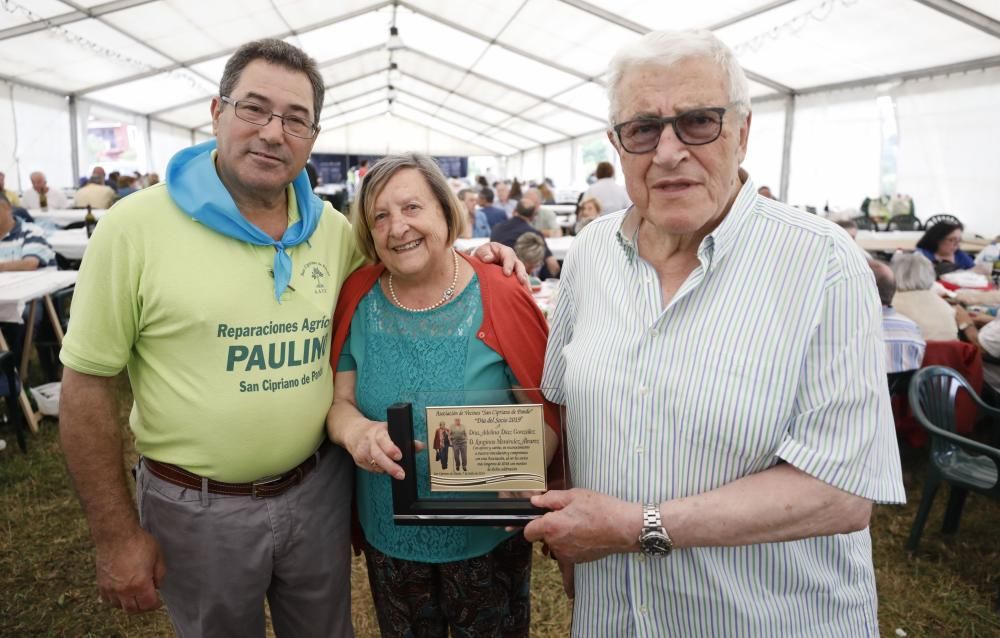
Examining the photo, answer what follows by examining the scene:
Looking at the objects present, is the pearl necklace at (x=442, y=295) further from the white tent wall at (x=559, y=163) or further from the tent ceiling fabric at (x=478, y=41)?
the white tent wall at (x=559, y=163)

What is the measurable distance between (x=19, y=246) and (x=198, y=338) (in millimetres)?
5933

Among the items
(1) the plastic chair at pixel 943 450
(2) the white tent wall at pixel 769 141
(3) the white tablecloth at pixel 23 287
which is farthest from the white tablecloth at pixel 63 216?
(2) the white tent wall at pixel 769 141

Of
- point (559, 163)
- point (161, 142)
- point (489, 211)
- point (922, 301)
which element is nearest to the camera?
point (922, 301)

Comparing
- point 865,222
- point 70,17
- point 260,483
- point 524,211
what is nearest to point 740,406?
point 260,483

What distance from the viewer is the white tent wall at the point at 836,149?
12641mm

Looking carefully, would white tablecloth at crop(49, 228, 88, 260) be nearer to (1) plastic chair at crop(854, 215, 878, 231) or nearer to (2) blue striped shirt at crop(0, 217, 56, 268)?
(2) blue striped shirt at crop(0, 217, 56, 268)

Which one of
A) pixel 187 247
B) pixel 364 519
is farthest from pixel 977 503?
pixel 187 247

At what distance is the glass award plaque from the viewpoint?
149 centimetres

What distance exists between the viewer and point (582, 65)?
1452 centimetres

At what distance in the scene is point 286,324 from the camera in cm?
166

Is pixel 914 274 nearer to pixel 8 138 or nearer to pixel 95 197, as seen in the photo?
pixel 95 197

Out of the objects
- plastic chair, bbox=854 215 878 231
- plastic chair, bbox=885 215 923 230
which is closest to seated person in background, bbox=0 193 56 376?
plastic chair, bbox=854 215 878 231

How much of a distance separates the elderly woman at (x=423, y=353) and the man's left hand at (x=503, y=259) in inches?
2.7

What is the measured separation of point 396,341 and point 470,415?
43cm
